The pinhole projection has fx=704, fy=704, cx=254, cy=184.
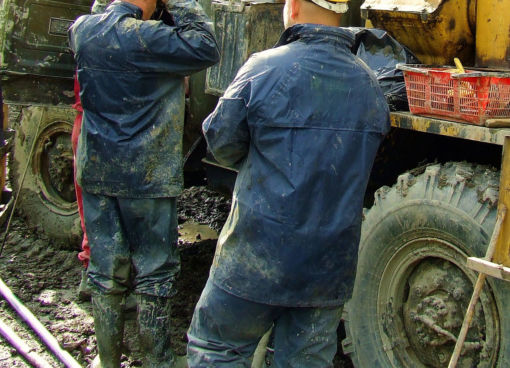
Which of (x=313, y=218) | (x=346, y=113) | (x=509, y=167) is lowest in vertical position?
(x=313, y=218)

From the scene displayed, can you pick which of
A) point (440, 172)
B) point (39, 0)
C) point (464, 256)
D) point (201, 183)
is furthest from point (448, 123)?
point (39, 0)

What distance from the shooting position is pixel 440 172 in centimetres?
318

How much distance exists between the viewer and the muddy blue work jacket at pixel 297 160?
8.18 ft

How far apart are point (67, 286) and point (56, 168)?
101cm

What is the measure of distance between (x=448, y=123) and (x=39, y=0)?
3.14 m

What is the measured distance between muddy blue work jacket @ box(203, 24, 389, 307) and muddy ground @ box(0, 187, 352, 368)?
5.00 feet

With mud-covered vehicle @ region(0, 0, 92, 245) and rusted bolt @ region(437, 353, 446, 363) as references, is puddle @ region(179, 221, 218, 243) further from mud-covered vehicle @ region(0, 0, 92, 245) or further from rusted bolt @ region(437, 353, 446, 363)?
rusted bolt @ region(437, 353, 446, 363)

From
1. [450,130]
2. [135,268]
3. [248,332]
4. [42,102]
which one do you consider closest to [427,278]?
[450,130]

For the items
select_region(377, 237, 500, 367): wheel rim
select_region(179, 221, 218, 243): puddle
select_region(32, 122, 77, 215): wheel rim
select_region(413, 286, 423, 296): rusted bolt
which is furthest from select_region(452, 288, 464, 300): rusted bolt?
select_region(32, 122, 77, 215): wheel rim

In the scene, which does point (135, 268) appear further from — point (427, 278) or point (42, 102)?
point (42, 102)

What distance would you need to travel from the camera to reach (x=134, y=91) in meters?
3.45

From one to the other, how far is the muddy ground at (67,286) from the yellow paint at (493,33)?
5.94ft

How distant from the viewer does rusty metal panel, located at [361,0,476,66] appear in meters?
3.45

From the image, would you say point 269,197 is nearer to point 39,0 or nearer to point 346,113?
point 346,113
